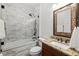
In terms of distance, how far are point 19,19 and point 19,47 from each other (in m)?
0.34

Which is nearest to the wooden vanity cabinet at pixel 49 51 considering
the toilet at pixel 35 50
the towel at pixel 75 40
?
the toilet at pixel 35 50

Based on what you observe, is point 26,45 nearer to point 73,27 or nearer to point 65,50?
point 65,50

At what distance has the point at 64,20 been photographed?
146 cm

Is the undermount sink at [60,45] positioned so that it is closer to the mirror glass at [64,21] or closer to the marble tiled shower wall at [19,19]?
the mirror glass at [64,21]

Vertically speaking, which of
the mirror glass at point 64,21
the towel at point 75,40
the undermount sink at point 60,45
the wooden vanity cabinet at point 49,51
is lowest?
the wooden vanity cabinet at point 49,51

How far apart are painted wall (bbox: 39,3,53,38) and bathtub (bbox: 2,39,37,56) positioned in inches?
6.2

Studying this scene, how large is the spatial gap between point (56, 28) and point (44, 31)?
0.16 m

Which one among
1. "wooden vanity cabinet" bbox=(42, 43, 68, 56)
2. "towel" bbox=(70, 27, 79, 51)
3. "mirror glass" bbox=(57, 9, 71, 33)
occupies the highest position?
"mirror glass" bbox=(57, 9, 71, 33)

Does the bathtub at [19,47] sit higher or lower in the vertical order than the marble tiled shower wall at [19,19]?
lower

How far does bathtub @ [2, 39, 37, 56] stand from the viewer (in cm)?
146

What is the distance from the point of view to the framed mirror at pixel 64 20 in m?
1.43

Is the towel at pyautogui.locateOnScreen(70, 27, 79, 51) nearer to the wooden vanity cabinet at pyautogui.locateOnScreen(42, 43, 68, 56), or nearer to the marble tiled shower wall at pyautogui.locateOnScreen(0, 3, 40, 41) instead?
the wooden vanity cabinet at pyautogui.locateOnScreen(42, 43, 68, 56)

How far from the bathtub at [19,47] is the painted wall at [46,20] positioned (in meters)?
0.16

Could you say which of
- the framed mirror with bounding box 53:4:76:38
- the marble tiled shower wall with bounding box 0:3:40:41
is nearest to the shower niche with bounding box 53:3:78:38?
the framed mirror with bounding box 53:4:76:38
